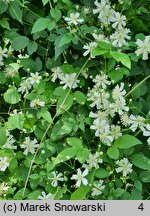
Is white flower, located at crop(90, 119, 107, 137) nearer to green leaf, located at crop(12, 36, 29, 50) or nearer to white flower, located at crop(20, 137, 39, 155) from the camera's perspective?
white flower, located at crop(20, 137, 39, 155)

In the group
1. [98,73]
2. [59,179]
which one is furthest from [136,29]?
[59,179]

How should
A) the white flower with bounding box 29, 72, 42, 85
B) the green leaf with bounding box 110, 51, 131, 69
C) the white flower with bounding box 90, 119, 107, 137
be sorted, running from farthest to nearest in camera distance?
the white flower with bounding box 29, 72, 42, 85 < the white flower with bounding box 90, 119, 107, 137 < the green leaf with bounding box 110, 51, 131, 69

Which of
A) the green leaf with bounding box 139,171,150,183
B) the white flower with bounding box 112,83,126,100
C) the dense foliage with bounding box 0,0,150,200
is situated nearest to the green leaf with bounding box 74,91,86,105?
the dense foliage with bounding box 0,0,150,200

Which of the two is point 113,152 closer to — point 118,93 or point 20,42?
point 118,93

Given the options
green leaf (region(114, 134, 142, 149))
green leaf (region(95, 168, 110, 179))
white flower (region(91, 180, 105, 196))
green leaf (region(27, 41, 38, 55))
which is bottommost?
white flower (region(91, 180, 105, 196))

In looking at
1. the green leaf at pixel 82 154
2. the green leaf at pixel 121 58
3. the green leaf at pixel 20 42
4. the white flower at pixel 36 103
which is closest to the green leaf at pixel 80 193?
the green leaf at pixel 82 154
